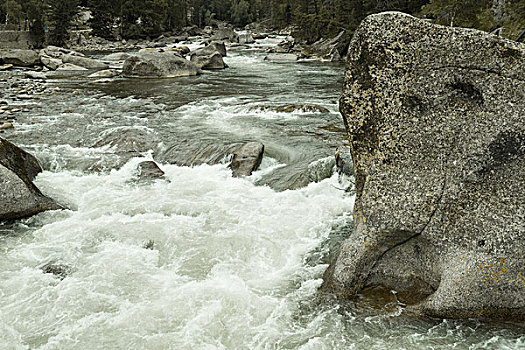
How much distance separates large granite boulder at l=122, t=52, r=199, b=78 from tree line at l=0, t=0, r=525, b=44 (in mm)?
18507

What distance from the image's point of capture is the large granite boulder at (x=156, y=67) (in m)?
27.7

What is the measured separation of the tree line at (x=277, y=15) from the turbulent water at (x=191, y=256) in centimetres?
1740

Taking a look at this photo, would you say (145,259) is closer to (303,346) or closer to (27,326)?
(27,326)

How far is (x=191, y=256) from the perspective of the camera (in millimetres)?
7293

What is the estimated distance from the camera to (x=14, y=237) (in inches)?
316

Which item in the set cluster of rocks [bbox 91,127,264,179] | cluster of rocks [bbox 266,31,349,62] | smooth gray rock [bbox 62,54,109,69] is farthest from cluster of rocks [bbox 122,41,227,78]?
cluster of rocks [bbox 266,31,349,62]

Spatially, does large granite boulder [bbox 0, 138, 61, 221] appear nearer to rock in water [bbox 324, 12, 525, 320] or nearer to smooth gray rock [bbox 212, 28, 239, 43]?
rock in water [bbox 324, 12, 525, 320]

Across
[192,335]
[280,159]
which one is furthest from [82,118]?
[192,335]

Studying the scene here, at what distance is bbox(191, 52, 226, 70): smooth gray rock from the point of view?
32.7 m

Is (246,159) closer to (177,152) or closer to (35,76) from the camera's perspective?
(177,152)

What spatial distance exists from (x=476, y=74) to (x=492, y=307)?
2.63 meters

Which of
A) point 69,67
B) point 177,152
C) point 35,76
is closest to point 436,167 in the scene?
point 177,152

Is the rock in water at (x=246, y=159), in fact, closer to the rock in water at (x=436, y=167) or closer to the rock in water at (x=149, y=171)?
the rock in water at (x=149, y=171)

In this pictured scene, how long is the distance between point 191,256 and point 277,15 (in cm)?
9040
